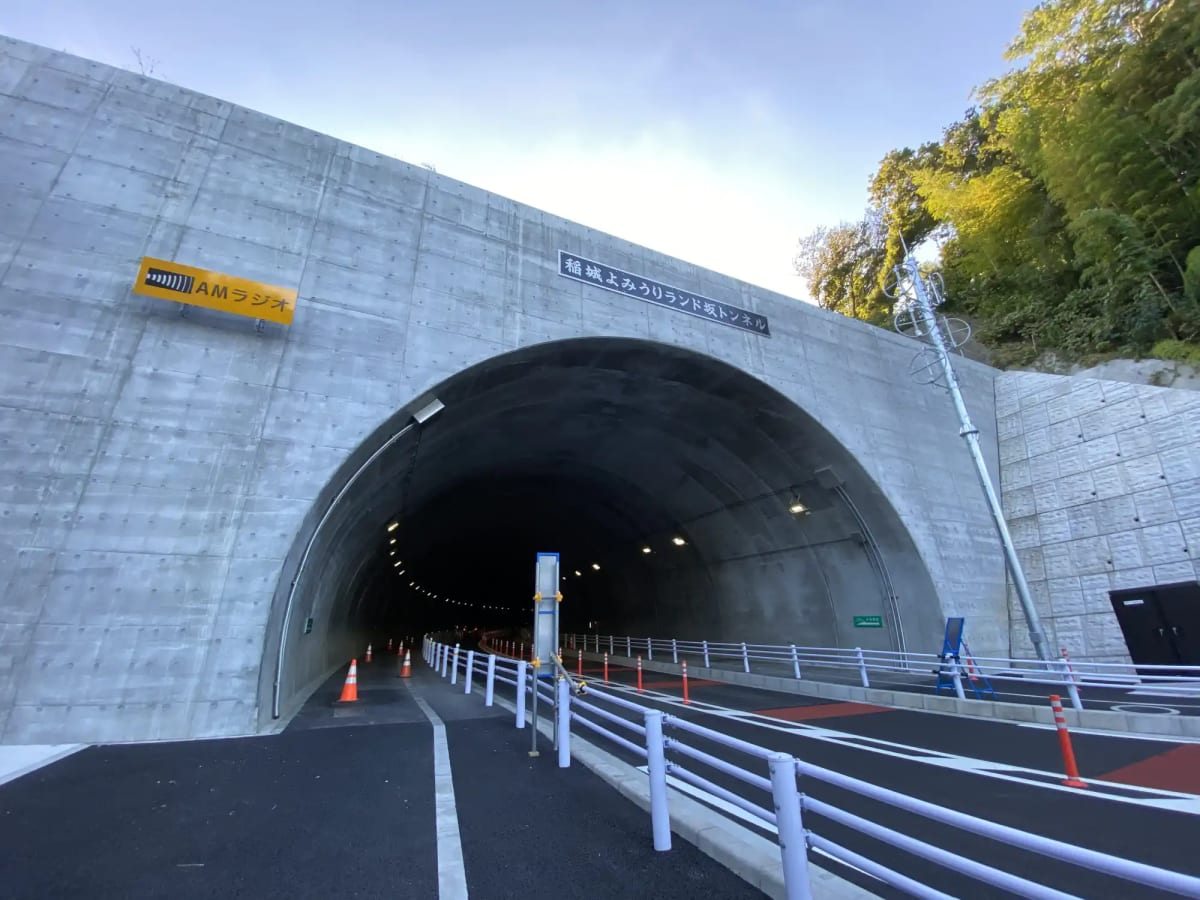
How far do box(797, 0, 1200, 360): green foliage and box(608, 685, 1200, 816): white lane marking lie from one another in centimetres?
1822

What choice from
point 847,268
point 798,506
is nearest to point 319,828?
point 798,506

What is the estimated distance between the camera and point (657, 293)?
1380 cm

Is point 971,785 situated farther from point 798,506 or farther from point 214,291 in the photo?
point 214,291

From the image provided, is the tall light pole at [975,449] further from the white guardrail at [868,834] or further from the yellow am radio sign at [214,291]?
the yellow am radio sign at [214,291]

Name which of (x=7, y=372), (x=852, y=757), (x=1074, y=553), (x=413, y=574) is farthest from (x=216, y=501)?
(x=413, y=574)

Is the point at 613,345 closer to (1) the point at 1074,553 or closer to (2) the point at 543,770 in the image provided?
(2) the point at 543,770

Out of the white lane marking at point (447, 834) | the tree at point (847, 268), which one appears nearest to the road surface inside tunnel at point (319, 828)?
the white lane marking at point (447, 834)

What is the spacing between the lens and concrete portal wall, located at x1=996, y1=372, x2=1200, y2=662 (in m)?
13.9

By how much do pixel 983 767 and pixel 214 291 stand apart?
12647 millimetres

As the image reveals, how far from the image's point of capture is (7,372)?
7.42m

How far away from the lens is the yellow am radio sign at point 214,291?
27.2 ft

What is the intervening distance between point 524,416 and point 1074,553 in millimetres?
16471

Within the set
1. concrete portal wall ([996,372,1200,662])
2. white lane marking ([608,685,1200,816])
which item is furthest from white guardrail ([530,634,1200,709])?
white lane marking ([608,685,1200,816])

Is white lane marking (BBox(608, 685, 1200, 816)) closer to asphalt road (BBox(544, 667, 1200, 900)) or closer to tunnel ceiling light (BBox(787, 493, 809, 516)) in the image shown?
asphalt road (BBox(544, 667, 1200, 900))
